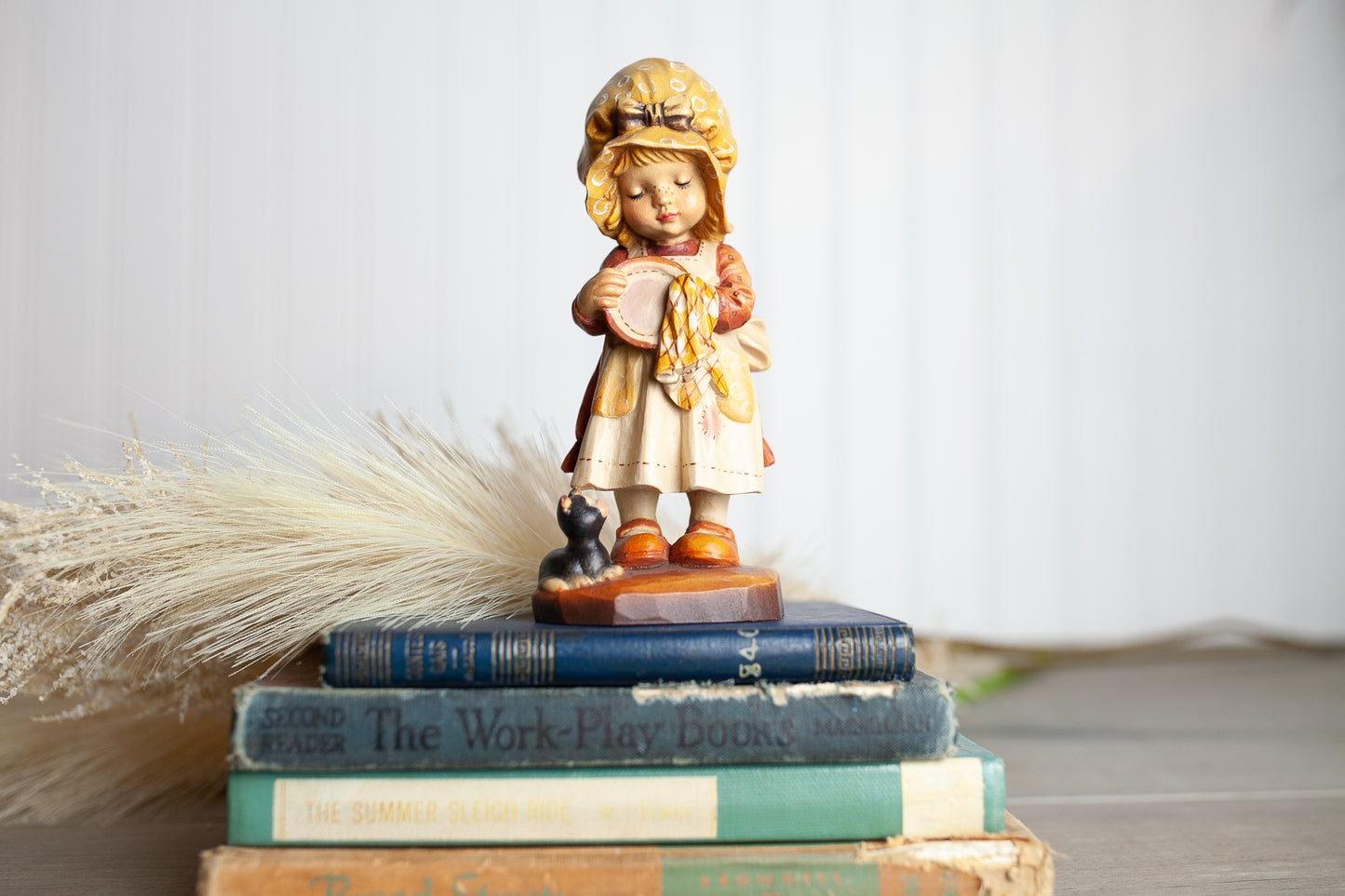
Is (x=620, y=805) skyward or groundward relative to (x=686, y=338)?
groundward

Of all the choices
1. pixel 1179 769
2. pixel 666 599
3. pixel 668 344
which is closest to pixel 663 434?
pixel 668 344

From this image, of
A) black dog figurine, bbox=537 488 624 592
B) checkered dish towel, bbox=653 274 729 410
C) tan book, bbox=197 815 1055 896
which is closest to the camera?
tan book, bbox=197 815 1055 896

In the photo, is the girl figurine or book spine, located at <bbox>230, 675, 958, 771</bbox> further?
the girl figurine

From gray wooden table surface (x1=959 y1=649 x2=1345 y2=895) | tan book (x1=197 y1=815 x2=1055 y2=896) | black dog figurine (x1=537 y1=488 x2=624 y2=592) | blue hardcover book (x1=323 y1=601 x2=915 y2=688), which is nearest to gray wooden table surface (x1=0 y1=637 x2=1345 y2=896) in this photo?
gray wooden table surface (x1=959 y1=649 x2=1345 y2=895)

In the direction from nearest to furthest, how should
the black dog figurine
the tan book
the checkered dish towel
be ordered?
1. the tan book
2. the black dog figurine
3. the checkered dish towel

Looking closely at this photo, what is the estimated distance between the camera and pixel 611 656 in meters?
0.82

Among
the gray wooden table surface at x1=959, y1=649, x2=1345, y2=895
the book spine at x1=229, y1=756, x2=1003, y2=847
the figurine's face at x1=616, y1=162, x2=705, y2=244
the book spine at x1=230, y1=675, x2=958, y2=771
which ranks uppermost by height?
the figurine's face at x1=616, y1=162, x2=705, y2=244

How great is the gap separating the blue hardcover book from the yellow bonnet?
1.51 feet

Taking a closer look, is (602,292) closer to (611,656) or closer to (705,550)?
(705,550)

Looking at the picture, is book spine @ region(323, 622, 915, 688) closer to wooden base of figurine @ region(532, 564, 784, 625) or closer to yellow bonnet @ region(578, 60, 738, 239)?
wooden base of figurine @ region(532, 564, 784, 625)

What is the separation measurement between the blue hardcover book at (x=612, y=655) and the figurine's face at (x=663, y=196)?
0.45 m

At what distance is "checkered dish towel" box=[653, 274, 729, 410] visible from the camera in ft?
3.37

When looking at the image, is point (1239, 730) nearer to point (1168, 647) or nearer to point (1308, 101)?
point (1168, 647)

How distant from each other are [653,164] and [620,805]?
2.06ft
